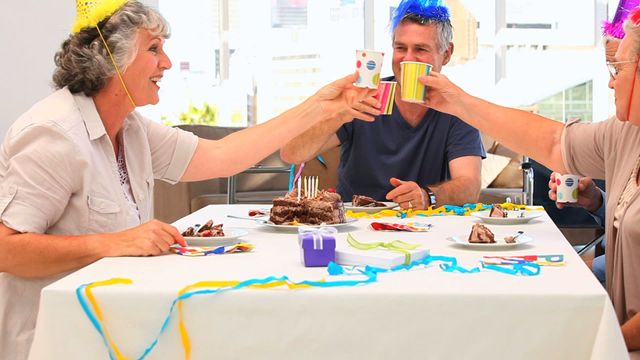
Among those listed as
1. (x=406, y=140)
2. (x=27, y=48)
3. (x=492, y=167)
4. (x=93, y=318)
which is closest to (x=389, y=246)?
(x=93, y=318)

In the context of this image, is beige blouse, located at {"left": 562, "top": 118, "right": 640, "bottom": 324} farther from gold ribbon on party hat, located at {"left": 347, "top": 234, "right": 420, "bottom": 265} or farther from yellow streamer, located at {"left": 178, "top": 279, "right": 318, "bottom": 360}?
yellow streamer, located at {"left": 178, "top": 279, "right": 318, "bottom": 360}

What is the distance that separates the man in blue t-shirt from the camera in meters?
3.02

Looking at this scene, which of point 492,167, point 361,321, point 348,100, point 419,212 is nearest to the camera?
point 361,321

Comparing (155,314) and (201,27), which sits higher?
(201,27)

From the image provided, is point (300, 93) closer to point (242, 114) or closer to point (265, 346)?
point (242, 114)

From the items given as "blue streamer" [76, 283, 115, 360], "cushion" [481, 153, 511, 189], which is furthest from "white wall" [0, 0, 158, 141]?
"cushion" [481, 153, 511, 189]

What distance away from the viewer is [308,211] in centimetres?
204

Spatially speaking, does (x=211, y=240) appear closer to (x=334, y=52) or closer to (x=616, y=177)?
(x=616, y=177)

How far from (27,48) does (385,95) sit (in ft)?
8.15

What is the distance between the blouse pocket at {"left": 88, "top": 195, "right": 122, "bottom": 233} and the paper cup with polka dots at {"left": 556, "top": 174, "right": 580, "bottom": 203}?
1314 mm

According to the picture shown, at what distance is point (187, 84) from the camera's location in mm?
8844

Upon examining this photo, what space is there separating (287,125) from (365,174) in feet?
2.40

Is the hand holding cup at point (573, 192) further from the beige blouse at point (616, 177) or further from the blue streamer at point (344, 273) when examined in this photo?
the blue streamer at point (344, 273)

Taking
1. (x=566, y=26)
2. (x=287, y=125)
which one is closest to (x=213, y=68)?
(x=566, y=26)
